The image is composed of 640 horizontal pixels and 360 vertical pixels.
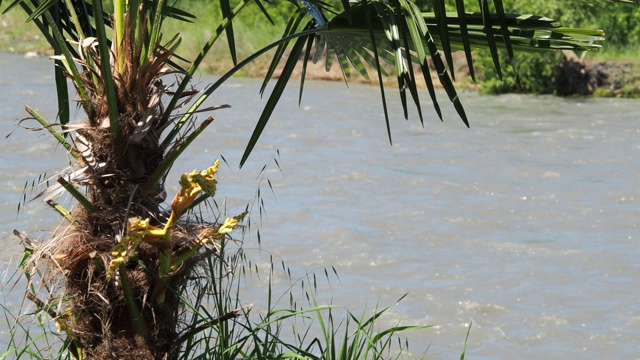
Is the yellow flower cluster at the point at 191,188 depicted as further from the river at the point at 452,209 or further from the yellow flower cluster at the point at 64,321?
the river at the point at 452,209

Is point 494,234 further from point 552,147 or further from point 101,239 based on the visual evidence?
point 101,239

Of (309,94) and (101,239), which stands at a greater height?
(101,239)

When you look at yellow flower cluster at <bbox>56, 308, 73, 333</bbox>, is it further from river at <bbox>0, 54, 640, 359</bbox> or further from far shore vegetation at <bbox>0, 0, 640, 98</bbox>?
far shore vegetation at <bbox>0, 0, 640, 98</bbox>

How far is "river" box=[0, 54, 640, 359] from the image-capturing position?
20.6ft

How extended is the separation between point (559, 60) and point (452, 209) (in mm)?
6818

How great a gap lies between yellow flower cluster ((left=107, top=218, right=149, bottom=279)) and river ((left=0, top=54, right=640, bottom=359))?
2.22ft

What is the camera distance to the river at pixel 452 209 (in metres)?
6.29

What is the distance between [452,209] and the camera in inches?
351

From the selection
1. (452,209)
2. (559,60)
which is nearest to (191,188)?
(452,209)

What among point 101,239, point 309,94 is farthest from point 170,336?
point 309,94

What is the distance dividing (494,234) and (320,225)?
1305 millimetres

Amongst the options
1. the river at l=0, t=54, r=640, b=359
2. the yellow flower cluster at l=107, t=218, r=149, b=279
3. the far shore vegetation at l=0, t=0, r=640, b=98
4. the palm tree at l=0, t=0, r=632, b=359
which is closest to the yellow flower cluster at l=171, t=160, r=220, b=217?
the palm tree at l=0, t=0, r=632, b=359

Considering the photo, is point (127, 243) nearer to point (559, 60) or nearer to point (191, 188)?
point (191, 188)

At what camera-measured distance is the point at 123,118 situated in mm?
2867
